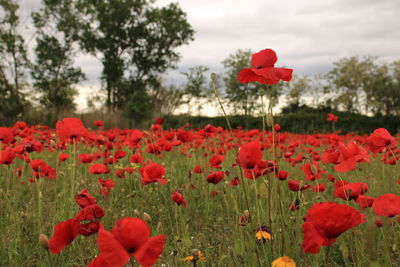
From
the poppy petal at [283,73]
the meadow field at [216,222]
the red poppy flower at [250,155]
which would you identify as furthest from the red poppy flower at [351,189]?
the poppy petal at [283,73]

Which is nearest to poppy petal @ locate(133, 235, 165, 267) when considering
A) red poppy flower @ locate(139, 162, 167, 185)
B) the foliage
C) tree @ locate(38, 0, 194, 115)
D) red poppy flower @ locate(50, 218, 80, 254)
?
red poppy flower @ locate(50, 218, 80, 254)

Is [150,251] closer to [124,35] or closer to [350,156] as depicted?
[350,156]

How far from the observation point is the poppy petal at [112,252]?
764mm

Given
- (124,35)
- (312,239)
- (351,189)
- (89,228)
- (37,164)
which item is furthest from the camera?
(124,35)

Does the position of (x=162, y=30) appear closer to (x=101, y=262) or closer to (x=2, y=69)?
(x=2, y=69)

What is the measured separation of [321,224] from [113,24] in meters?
28.9

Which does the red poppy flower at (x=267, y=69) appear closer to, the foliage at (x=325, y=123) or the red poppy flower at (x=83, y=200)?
the red poppy flower at (x=83, y=200)

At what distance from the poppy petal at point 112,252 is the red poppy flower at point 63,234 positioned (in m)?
0.32

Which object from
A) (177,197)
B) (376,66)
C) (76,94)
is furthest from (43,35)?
(376,66)

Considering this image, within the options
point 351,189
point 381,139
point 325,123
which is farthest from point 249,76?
point 325,123

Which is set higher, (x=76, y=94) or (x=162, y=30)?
(x=162, y=30)

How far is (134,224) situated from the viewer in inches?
30.3

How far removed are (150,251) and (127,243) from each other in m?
0.06

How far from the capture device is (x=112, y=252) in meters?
0.77
